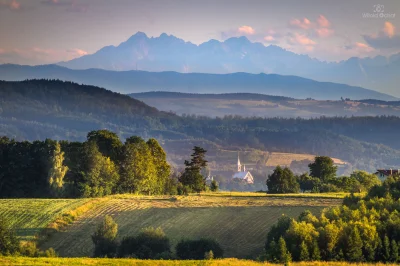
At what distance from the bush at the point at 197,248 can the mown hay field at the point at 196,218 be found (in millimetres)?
1795

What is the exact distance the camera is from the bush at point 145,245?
6116 centimetres

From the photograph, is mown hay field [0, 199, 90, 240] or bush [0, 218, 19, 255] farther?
mown hay field [0, 199, 90, 240]

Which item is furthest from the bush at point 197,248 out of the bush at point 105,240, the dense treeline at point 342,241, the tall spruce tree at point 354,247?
the tall spruce tree at point 354,247

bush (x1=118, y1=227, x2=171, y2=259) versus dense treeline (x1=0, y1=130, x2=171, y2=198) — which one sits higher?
dense treeline (x1=0, y1=130, x2=171, y2=198)

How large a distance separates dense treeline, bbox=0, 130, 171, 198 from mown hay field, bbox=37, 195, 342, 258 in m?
11.1

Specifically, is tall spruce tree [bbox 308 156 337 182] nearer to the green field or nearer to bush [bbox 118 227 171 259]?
the green field

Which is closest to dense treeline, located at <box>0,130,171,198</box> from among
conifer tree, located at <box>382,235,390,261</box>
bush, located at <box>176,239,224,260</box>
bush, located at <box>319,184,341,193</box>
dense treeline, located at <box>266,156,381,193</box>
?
dense treeline, located at <box>266,156,381,193</box>

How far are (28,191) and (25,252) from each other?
4943 centimetres

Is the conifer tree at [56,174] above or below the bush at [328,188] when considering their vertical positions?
above

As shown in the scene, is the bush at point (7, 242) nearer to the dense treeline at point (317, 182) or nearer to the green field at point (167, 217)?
the green field at point (167, 217)

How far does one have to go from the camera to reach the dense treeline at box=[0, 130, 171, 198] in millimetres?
102562

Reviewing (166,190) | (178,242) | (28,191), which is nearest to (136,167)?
(166,190)

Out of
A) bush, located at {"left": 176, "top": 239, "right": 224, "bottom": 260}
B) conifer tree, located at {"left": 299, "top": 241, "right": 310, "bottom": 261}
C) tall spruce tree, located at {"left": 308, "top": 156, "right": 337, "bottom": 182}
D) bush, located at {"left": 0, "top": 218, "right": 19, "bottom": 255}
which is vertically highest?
tall spruce tree, located at {"left": 308, "top": 156, "right": 337, "bottom": 182}

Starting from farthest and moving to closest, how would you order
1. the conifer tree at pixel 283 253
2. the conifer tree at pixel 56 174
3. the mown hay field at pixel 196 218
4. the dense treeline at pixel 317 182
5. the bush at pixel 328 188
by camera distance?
1. the dense treeline at pixel 317 182
2. the bush at pixel 328 188
3. the conifer tree at pixel 56 174
4. the mown hay field at pixel 196 218
5. the conifer tree at pixel 283 253
